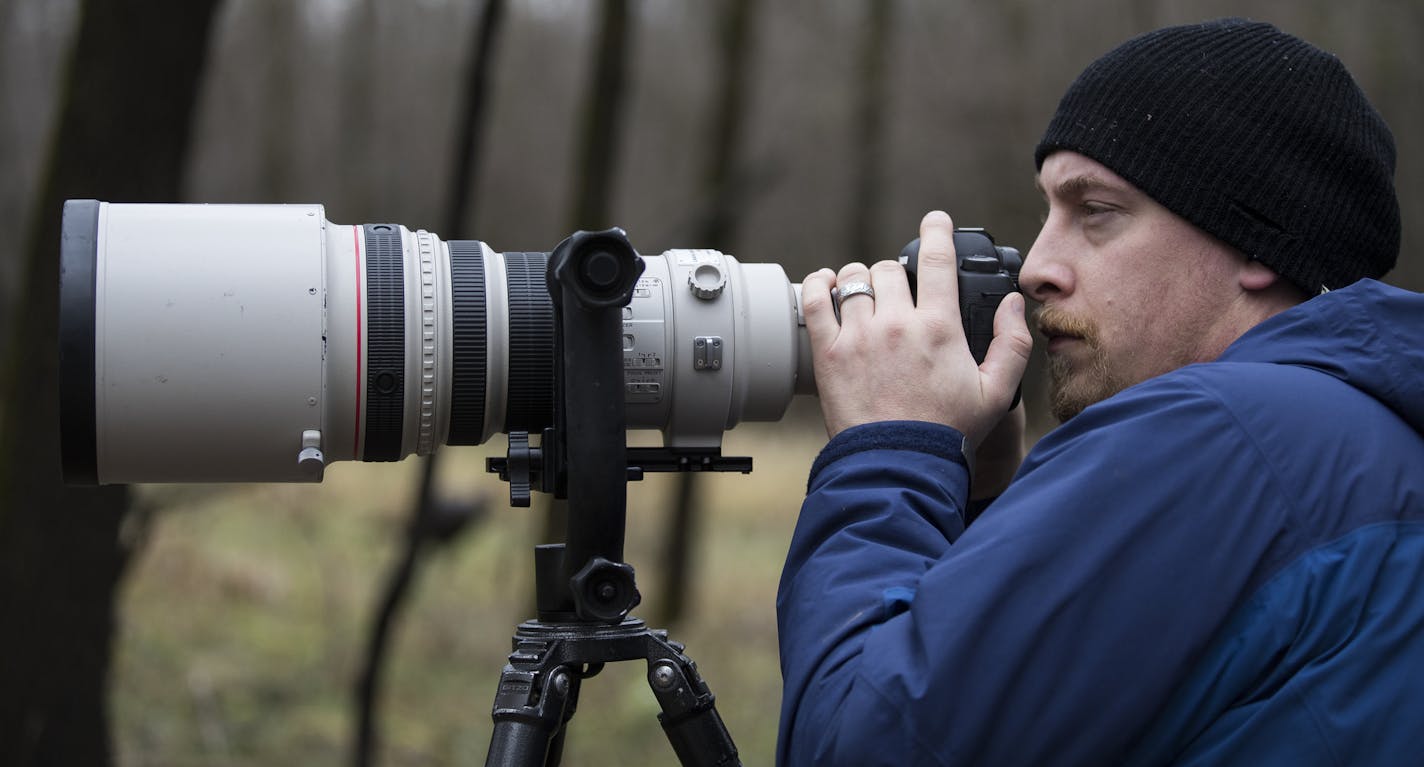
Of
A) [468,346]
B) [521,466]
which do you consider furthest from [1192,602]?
[468,346]

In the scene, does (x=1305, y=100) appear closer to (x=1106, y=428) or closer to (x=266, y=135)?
(x=1106, y=428)

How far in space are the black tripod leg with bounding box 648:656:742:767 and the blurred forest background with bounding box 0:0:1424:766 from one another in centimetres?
240

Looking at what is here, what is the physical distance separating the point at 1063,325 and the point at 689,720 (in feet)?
2.83

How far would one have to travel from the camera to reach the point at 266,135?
60.2 feet

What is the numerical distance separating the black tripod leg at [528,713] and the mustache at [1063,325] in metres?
0.94

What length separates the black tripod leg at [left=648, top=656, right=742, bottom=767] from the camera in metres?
2.24

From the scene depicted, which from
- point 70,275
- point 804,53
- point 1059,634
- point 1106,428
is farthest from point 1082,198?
point 804,53

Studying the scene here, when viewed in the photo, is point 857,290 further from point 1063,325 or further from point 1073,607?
point 1073,607

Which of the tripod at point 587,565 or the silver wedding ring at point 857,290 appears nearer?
the tripod at point 587,565

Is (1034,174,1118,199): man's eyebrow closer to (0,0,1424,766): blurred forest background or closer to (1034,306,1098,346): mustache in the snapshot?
(1034,306,1098,346): mustache

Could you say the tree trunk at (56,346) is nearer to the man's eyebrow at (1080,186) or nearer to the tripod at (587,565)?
the tripod at (587,565)

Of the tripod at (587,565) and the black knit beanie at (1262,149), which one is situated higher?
the black knit beanie at (1262,149)

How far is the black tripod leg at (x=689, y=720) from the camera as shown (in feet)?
7.34

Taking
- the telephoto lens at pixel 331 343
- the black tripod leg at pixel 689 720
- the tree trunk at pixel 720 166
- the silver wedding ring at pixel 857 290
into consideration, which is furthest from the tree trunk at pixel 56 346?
the tree trunk at pixel 720 166
